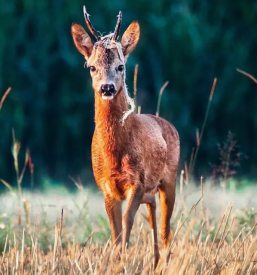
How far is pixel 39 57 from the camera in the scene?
18109 mm

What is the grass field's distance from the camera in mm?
4836

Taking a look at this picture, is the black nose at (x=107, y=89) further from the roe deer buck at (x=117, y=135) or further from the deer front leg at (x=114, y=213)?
the deer front leg at (x=114, y=213)

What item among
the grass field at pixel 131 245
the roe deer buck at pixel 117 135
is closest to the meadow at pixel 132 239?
the grass field at pixel 131 245

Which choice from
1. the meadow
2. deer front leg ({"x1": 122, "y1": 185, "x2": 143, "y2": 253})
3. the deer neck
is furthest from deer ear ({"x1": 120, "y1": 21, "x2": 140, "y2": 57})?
the meadow

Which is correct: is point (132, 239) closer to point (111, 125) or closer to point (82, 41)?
point (111, 125)

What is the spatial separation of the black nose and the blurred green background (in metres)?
12.1

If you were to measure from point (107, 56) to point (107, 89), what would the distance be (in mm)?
316

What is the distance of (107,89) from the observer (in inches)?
205

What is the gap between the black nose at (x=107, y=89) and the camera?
520cm

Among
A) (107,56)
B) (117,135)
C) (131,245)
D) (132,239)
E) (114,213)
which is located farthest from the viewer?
(132,239)

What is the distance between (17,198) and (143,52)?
36.5 feet

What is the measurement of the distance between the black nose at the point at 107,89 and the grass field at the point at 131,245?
822 millimetres

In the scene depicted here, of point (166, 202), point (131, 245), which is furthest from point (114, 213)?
point (131, 245)

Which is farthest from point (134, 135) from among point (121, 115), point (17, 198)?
point (17, 198)
